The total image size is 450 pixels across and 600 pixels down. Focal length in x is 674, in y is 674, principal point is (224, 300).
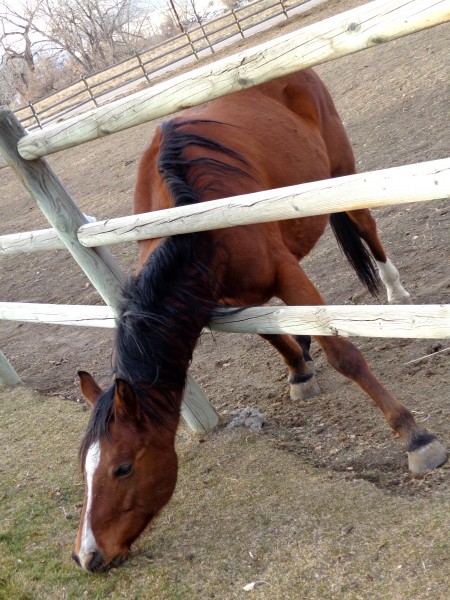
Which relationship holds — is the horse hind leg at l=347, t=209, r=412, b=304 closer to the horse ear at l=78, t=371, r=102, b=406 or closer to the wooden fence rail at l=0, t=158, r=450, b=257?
the wooden fence rail at l=0, t=158, r=450, b=257

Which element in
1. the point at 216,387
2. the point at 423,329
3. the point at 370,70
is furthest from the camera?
the point at 370,70

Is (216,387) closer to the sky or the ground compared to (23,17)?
closer to the ground

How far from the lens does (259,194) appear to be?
8.10 feet

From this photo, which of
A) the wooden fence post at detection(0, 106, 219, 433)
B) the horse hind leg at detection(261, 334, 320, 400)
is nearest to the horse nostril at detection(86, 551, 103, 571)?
the wooden fence post at detection(0, 106, 219, 433)

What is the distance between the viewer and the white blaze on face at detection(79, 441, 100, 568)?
8.65ft

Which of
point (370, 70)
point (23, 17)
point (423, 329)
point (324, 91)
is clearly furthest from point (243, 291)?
point (23, 17)

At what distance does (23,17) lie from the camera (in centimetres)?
4528

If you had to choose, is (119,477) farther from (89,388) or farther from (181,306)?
(181,306)

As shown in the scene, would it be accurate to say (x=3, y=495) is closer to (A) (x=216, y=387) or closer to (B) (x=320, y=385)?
(A) (x=216, y=387)

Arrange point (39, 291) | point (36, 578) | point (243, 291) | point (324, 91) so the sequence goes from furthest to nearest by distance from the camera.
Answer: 1. point (39, 291)
2. point (324, 91)
3. point (243, 291)
4. point (36, 578)

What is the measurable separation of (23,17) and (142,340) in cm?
4839

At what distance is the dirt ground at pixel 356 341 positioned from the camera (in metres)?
3.31

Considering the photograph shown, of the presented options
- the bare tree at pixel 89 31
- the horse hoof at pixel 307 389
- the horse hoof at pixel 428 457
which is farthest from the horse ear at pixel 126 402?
the bare tree at pixel 89 31

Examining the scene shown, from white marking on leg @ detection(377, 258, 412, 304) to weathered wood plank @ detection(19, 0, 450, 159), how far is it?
7.79ft
